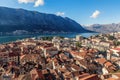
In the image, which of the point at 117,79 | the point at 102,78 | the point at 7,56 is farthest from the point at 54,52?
the point at 117,79

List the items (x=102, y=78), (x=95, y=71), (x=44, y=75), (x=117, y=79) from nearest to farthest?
(x=117, y=79), (x=102, y=78), (x=44, y=75), (x=95, y=71)

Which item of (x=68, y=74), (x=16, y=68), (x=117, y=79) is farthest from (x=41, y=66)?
(x=117, y=79)

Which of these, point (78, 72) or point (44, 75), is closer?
point (44, 75)

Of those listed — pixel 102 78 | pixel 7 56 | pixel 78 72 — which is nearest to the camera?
pixel 102 78

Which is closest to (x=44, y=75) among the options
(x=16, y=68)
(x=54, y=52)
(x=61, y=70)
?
(x=61, y=70)

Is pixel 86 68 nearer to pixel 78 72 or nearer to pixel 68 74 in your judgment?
pixel 78 72

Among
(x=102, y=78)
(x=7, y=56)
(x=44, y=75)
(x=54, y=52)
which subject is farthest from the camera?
(x=54, y=52)

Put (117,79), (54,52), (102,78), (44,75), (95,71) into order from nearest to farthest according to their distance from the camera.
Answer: (117,79) → (102,78) → (44,75) → (95,71) → (54,52)

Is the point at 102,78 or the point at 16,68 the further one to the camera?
the point at 16,68

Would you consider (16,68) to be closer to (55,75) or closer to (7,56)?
(55,75)
